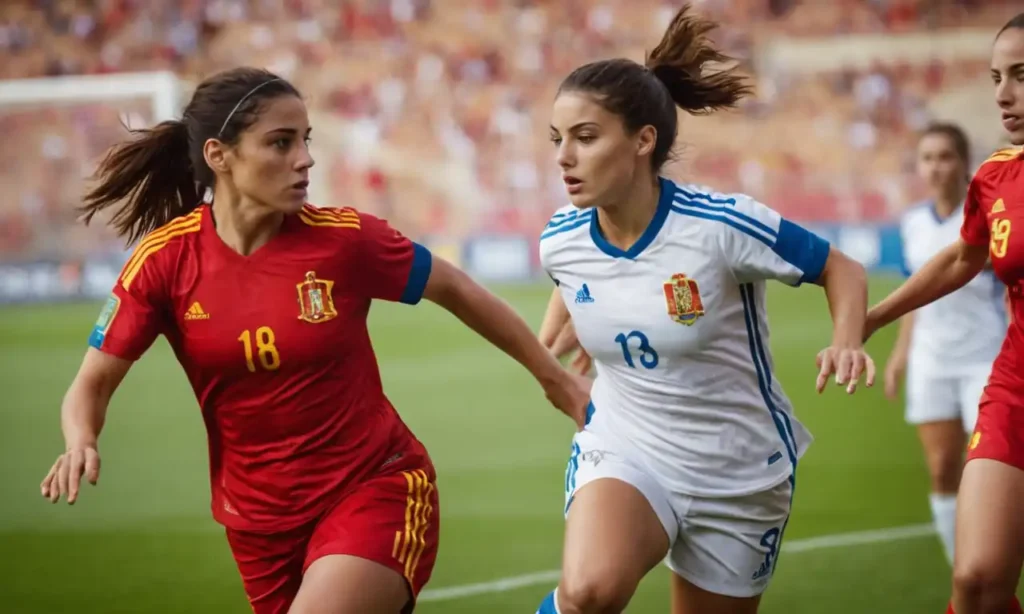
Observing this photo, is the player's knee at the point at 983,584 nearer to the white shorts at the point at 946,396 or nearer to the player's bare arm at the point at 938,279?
the player's bare arm at the point at 938,279

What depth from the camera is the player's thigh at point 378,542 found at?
11.6ft

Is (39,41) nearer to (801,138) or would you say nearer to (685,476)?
(801,138)

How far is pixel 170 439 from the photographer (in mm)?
11023

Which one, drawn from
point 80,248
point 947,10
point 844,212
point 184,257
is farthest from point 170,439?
point 947,10

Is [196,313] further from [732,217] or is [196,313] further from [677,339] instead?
[732,217]

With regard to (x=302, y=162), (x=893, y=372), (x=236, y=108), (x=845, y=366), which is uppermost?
(x=236, y=108)

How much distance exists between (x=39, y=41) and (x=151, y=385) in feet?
35.2

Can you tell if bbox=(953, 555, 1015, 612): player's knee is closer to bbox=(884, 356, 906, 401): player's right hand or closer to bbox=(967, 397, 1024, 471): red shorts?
bbox=(967, 397, 1024, 471): red shorts

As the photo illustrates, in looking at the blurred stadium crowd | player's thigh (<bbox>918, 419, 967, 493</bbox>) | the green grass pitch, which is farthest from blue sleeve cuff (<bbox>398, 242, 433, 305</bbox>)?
the blurred stadium crowd

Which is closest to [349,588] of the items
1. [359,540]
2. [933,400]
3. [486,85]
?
[359,540]

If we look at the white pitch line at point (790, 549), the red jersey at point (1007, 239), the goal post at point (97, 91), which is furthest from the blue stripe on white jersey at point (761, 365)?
the goal post at point (97, 91)

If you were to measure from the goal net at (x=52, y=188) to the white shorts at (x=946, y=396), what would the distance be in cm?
1396

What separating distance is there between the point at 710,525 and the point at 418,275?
116 cm

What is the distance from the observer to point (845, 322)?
12.5ft
